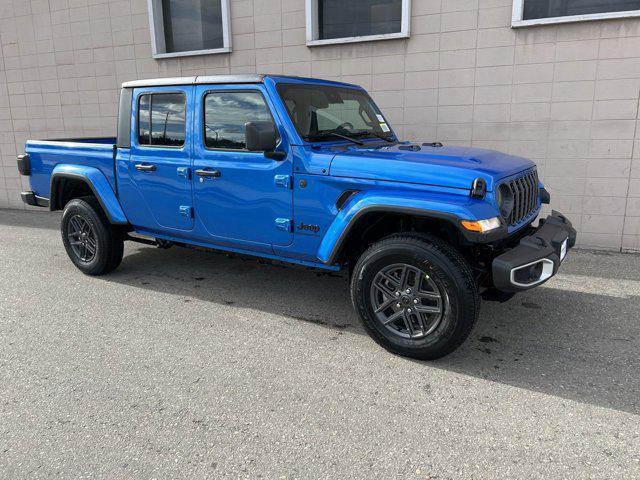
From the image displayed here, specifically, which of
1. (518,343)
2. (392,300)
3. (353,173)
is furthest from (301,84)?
(518,343)

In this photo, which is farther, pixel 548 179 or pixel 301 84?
pixel 548 179

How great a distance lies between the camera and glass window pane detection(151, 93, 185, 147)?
14.2ft

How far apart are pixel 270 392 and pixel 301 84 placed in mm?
2519

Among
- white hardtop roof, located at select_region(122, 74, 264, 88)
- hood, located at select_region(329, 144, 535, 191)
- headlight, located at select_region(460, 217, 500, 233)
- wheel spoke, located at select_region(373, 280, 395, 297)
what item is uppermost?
white hardtop roof, located at select_region(122, 74, 264, 88)

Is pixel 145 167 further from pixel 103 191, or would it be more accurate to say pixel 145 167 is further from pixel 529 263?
pixel 529 263

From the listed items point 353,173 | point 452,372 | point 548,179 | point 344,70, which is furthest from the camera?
point 344,70

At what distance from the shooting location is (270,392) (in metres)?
2.98

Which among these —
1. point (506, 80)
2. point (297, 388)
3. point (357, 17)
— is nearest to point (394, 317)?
point (297, 388)

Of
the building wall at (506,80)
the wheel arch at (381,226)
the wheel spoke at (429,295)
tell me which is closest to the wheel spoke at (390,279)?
the wheel spoke at (429,295)

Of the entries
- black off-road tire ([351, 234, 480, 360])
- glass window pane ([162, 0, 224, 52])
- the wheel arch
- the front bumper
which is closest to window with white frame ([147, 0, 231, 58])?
glass window pane ([162, 0, 224, 52])

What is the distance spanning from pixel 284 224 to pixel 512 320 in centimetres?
199

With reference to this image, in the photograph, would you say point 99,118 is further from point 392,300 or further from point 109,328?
point 392,300

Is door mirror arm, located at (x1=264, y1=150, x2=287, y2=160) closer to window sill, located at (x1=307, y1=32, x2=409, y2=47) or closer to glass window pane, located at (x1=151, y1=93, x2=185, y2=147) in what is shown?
glass window pane, located at (x1=151, y1=93, x2=185, y2=147)

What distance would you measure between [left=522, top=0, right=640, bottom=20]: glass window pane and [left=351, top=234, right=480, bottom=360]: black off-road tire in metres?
4.31
